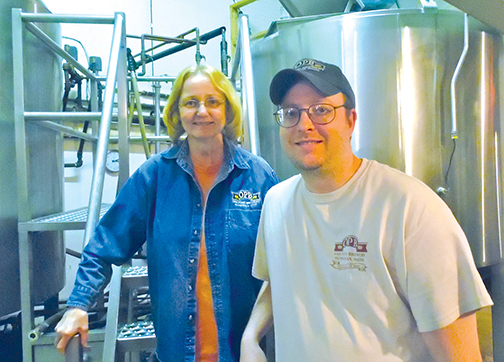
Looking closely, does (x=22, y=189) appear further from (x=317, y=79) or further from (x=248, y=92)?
(x=317, y=79)

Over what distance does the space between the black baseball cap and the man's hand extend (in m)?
0.73

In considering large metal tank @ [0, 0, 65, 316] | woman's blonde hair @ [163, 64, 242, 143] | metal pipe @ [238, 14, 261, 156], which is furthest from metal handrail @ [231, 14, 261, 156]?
large metal tank @ [0, 0, 65, 316]

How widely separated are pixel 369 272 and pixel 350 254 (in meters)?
0.05

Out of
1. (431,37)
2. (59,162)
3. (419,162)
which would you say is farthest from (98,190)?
(431,37)

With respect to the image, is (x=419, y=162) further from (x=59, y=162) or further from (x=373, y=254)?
(x=59, y=162)

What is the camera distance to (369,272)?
71cm

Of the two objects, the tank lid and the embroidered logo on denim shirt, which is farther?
the tank lid

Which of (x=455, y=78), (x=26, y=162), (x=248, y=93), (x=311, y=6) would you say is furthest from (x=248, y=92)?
(x=311, y=6)

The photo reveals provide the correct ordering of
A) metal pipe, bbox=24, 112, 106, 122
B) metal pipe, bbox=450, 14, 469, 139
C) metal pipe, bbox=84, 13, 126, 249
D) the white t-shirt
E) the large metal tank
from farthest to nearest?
metal pipe, bbox=450, 14, 469, 139 → the large metal tank → metal pipe, bbox=24, 112, 106, 122 → metal pipe, bbox=84, 13, 126, 249 → the white t-shirt

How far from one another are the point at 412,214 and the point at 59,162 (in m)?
1.87

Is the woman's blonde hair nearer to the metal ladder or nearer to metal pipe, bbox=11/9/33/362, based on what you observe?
the metal ladder

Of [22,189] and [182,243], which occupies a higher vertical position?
[22,189]

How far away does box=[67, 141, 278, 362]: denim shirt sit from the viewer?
40.0 inches

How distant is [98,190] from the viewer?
1.30m
